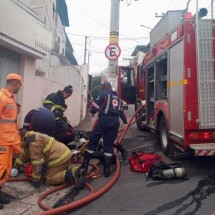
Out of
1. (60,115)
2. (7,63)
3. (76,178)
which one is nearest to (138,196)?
(76,178)

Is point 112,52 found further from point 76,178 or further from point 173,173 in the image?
point 76,178

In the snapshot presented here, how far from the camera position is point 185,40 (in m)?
5.98

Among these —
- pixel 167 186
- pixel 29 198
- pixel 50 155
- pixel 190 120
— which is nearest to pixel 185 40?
pixel 190 120

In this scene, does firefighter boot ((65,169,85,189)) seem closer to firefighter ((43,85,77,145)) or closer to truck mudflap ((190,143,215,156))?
firefighter ((43,85,77,145))

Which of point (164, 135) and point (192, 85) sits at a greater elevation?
point (192, 85)

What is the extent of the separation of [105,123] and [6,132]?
225 centimetres

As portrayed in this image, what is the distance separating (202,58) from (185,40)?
0.46 meters

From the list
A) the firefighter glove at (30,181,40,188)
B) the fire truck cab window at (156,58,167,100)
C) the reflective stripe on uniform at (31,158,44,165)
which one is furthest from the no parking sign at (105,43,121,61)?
the firefighter glove at (30,181,40,188)

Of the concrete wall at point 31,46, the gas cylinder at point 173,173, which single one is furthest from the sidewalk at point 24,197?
the concrete wall at point 31,46

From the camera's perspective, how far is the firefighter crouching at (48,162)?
16.7 feet

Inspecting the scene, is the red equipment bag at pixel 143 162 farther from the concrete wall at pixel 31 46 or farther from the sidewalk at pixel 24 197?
the concrete wall at pixel 31 46

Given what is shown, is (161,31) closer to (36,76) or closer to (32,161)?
(36,76)

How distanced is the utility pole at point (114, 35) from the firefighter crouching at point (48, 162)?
4.52m

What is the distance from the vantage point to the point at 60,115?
274 inches
